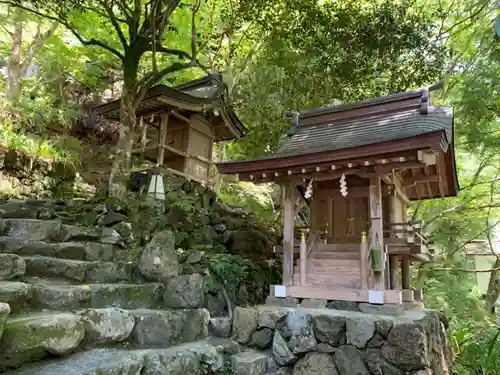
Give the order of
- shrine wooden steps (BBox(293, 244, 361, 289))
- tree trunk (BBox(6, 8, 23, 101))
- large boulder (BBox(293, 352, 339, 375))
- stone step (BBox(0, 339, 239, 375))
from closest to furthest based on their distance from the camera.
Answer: stone step (BBox(0, 339, 239, 375)), large boulder (BBox(293, 352, 339, 375)), shrine wooden steps (BBox(293, 244, 361, 289)), tree trunk (BBox(6, 8, 23, 101))

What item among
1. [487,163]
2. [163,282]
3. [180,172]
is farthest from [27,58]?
[487,163]

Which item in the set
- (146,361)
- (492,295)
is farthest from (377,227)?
(492,295)

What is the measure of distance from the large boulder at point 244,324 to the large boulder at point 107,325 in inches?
74.6

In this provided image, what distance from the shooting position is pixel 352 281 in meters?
6.45

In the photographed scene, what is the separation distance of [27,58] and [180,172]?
746 cm

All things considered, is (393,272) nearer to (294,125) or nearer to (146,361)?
(294,125)

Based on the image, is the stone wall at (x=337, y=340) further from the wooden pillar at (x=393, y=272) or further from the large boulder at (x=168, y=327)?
the wooden pillar at (x=393, y=272)

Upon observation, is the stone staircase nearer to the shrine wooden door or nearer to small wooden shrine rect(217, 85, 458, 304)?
small wooden shrine rect(217, 85, 458, 304)

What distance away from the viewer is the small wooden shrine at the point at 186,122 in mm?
10305

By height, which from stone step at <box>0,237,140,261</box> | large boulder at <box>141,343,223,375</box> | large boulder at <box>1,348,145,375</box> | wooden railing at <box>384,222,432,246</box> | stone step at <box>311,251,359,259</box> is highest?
wooden railing at <box>384,222,432,246</box>

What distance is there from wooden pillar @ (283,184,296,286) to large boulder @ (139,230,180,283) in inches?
80.6

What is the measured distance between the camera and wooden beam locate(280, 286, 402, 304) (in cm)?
598

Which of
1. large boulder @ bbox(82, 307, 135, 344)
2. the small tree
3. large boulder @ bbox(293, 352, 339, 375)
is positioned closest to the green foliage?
the small tree

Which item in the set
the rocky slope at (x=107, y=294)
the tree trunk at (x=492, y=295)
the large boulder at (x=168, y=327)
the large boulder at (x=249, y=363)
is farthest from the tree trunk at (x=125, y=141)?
the tree trunk at (x=492, y=295)
